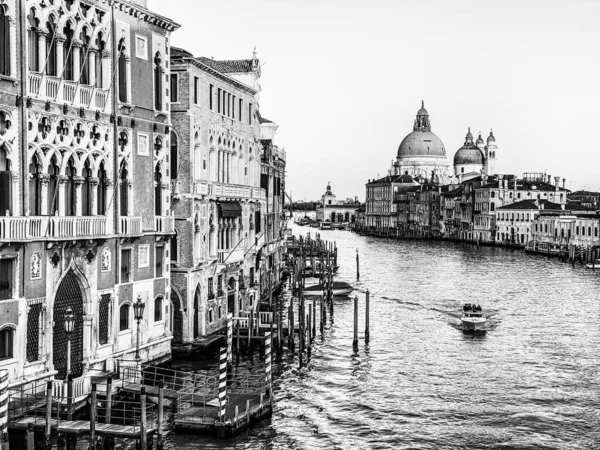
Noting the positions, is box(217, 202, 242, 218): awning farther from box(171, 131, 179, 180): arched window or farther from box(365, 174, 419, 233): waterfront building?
box(365, 174, 419, 233): waterfront building

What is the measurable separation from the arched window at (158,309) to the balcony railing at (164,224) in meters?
1.57

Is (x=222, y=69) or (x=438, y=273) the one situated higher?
(x=222, y=69)

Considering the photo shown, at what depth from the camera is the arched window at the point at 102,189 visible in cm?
1841

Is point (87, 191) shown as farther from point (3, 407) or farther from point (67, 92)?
point (3, 407)

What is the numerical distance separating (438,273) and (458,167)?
90.5 meters

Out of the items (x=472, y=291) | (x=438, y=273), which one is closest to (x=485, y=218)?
(x=438, y=273)

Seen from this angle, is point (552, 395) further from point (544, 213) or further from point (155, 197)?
point (544, 213)

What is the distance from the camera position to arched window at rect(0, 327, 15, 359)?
606 inches

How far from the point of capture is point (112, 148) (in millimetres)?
18609

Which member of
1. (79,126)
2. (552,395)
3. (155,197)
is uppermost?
(79,126)

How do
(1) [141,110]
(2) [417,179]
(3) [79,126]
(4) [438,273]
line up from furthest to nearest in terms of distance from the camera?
1. (2) [417,179]
2. (4) [438,273]
3. (1) [141,110]
4. (3) [79,126]

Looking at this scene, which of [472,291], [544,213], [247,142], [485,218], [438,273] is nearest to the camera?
[247,142]

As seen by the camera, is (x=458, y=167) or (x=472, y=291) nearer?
(x=472, y=291)

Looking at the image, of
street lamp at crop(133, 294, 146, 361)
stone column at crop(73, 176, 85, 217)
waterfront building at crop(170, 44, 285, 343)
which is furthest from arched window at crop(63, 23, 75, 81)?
waterfront building at crop(170, 44, 285, 343)
